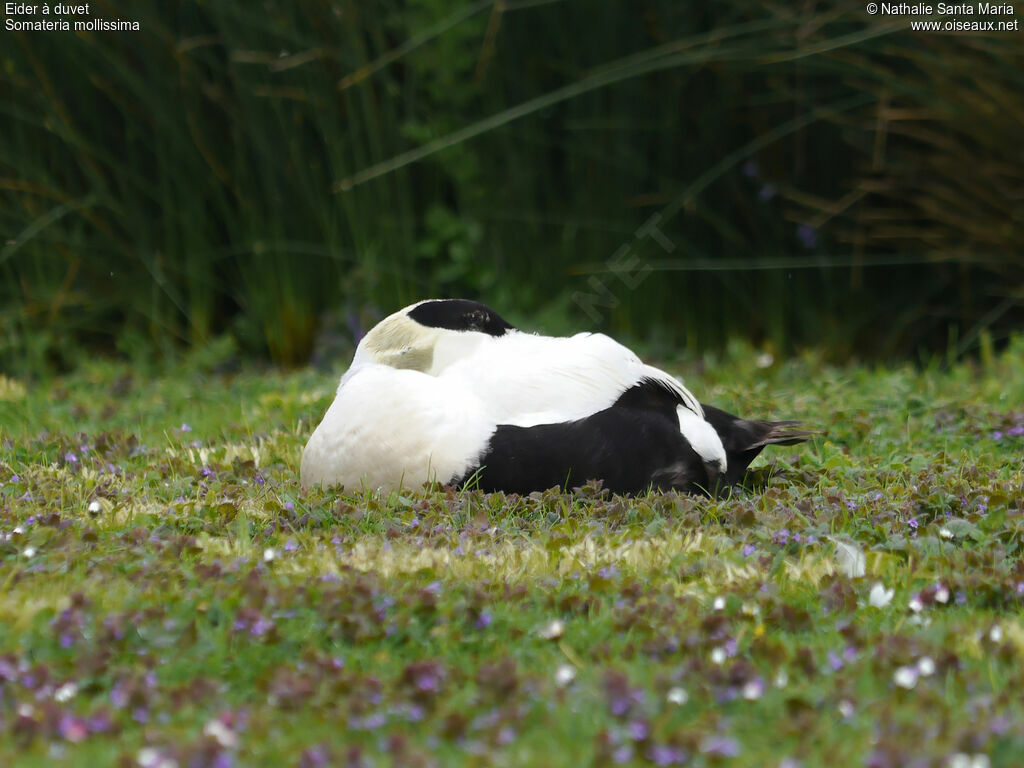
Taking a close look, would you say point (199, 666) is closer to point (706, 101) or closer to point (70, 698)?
point (70, 698)

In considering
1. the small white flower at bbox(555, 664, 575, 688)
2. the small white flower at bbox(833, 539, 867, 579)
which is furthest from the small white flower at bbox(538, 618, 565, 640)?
the small white flower at bbox(833, 539, 867, 579)

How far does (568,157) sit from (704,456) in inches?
136

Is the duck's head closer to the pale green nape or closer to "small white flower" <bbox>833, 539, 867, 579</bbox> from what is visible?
the pale green nape

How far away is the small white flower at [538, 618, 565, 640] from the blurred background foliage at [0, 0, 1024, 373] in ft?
Result: 13.4

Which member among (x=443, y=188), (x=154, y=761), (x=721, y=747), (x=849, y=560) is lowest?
(x=849, y=560)

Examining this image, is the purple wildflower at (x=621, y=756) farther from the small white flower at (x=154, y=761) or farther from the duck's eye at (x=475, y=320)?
the duck's eye at (x=475, y=320)

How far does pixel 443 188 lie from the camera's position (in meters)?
7.01

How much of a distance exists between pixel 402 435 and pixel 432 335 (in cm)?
50

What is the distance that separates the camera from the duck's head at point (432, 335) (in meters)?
3.80

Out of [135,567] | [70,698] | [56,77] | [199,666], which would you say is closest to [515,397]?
[135,567]

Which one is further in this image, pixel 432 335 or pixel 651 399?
pixel 432 335

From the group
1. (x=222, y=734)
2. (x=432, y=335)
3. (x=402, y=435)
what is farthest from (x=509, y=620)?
(x=432, y=335)

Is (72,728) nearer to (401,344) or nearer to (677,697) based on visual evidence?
(677,697)

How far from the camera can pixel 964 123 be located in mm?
5801
